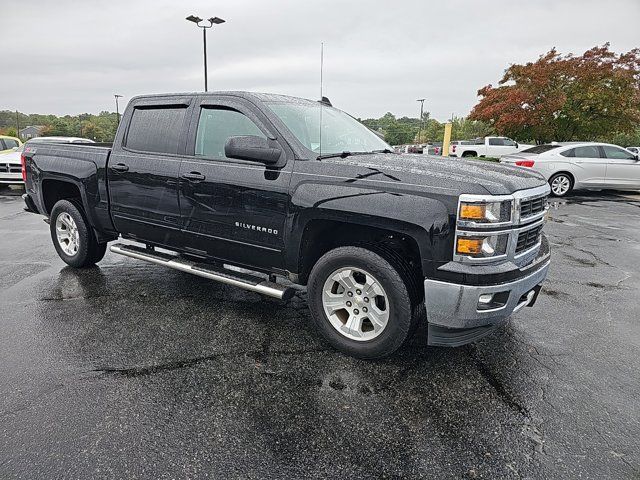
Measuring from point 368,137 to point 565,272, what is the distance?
315cm

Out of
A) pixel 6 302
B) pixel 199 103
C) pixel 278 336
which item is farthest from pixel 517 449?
pixel 6 302

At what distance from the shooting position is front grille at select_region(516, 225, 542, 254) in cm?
307

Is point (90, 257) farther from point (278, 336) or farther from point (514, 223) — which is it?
point (514, 223)

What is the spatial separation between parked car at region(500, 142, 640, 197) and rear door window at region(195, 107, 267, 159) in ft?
35.8

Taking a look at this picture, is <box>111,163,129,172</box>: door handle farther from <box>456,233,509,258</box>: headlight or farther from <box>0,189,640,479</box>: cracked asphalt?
<box>456,233,509,258</box>: headlight

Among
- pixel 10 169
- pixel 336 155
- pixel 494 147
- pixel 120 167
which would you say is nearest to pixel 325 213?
pixel 336 155

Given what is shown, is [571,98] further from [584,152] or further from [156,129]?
[156,129]

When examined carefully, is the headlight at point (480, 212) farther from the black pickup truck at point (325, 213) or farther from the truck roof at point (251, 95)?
the truck roof at point (251, 95)

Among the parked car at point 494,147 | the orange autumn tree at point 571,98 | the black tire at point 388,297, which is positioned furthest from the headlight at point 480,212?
the parked car at point 494,147

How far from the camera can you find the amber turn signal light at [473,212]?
9.18ft

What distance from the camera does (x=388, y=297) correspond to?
316cm

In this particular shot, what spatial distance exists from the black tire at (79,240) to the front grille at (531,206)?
4.61 m

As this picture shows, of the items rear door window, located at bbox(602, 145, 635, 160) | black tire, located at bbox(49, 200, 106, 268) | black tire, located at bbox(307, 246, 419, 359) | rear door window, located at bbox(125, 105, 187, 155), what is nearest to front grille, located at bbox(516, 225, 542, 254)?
black tire, located at bbox(307, 246, 419, 359)

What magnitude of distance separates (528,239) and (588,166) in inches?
456
